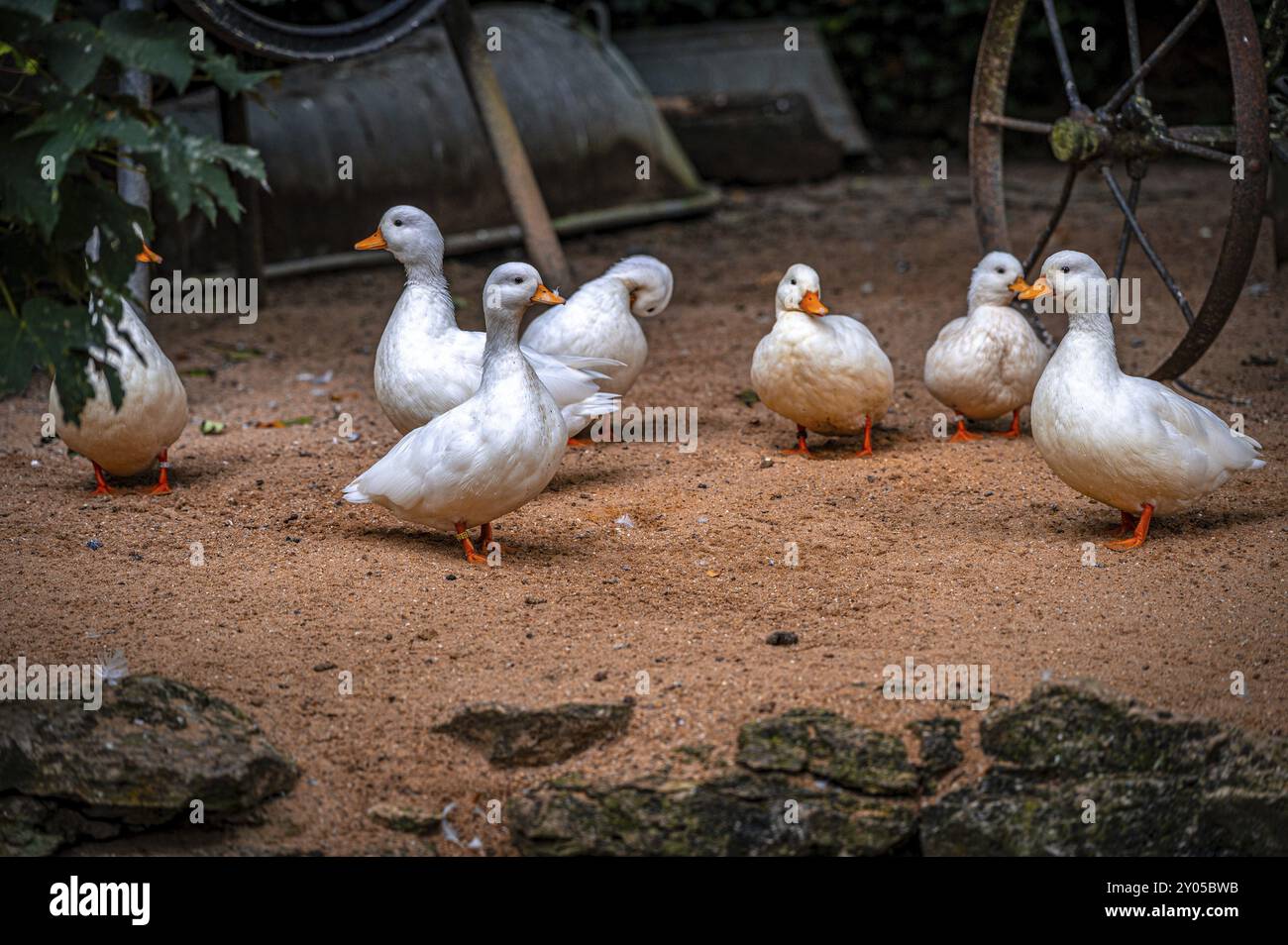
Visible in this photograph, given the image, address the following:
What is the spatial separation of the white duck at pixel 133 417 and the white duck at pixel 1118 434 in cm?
275

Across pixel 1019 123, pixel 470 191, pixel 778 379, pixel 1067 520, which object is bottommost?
pixel 1067 520

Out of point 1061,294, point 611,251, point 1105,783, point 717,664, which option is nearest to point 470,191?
point 611,251

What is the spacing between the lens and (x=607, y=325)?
5176 mm

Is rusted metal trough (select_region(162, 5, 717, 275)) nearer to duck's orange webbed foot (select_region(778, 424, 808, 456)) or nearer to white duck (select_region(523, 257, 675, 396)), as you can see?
Answer: white duck (select_region(523, 257, 675, 396))

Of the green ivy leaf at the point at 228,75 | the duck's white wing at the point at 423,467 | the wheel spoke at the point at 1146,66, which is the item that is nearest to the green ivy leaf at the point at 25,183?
the green ivy leaf at the point at 228,75

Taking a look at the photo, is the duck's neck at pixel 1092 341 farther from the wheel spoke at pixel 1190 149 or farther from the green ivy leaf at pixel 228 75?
the green ivy leaf at pixel 228 75

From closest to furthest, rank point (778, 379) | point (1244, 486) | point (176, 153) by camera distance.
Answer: point (176, 153)
point (1244, 486)
point (778, 379)

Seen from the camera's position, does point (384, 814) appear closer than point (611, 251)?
Yes

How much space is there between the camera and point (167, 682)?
3059 mm

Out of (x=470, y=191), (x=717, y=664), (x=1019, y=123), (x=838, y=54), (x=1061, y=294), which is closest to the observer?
(x=717, y=664)

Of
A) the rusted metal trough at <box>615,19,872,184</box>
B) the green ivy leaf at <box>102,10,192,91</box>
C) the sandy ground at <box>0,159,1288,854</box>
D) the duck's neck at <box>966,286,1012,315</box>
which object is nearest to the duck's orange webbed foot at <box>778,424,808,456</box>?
the sandy ground at <box>0,159,1288,854</box>

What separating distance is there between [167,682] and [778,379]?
2.51 metres

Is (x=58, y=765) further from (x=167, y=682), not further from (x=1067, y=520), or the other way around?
(x=1067, y=520)

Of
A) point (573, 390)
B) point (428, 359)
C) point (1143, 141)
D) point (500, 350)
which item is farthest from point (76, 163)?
point (1143, 141)
